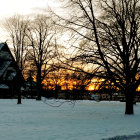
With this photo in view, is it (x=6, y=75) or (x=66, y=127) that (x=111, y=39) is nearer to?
(x=66, y=127)

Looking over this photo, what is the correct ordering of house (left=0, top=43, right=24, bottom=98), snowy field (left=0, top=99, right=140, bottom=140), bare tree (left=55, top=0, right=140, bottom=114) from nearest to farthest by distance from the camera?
1. snowy field (left=0, top=99, right=140, bottom=140)
2. bare tree (left=55, top=0, right=140, bottom=114)
3. house (left=0, top=43, right=24, bottom=98)

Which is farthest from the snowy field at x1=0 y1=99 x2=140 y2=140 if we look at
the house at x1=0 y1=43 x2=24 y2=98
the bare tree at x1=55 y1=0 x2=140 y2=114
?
the house at x1=0 y1=43 x2=24 y2=98

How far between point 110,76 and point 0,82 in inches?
1321

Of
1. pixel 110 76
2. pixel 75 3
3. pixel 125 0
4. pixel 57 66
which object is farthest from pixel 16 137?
pixel 125 0

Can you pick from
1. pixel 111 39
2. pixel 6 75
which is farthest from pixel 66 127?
pixel 6 75

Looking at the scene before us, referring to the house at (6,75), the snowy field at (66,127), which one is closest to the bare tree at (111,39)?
the snowy field at (66,127)

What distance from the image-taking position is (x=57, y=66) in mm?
14391

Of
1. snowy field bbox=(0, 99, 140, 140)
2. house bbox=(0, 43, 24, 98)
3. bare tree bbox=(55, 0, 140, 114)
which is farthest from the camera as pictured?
house bbox=(0, 43, 24, 98)

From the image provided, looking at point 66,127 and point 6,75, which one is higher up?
point 6,75

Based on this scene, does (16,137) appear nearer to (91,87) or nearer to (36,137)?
(36,137)

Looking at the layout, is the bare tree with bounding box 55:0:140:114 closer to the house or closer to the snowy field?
the snowy field

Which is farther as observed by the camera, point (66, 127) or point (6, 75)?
point (6, 75)

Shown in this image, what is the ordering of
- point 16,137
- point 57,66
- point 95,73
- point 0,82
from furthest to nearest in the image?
1. point 0,82
2. point 95,73
3. point 57,66
4. point 16,137

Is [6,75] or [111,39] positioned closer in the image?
[111,39]
